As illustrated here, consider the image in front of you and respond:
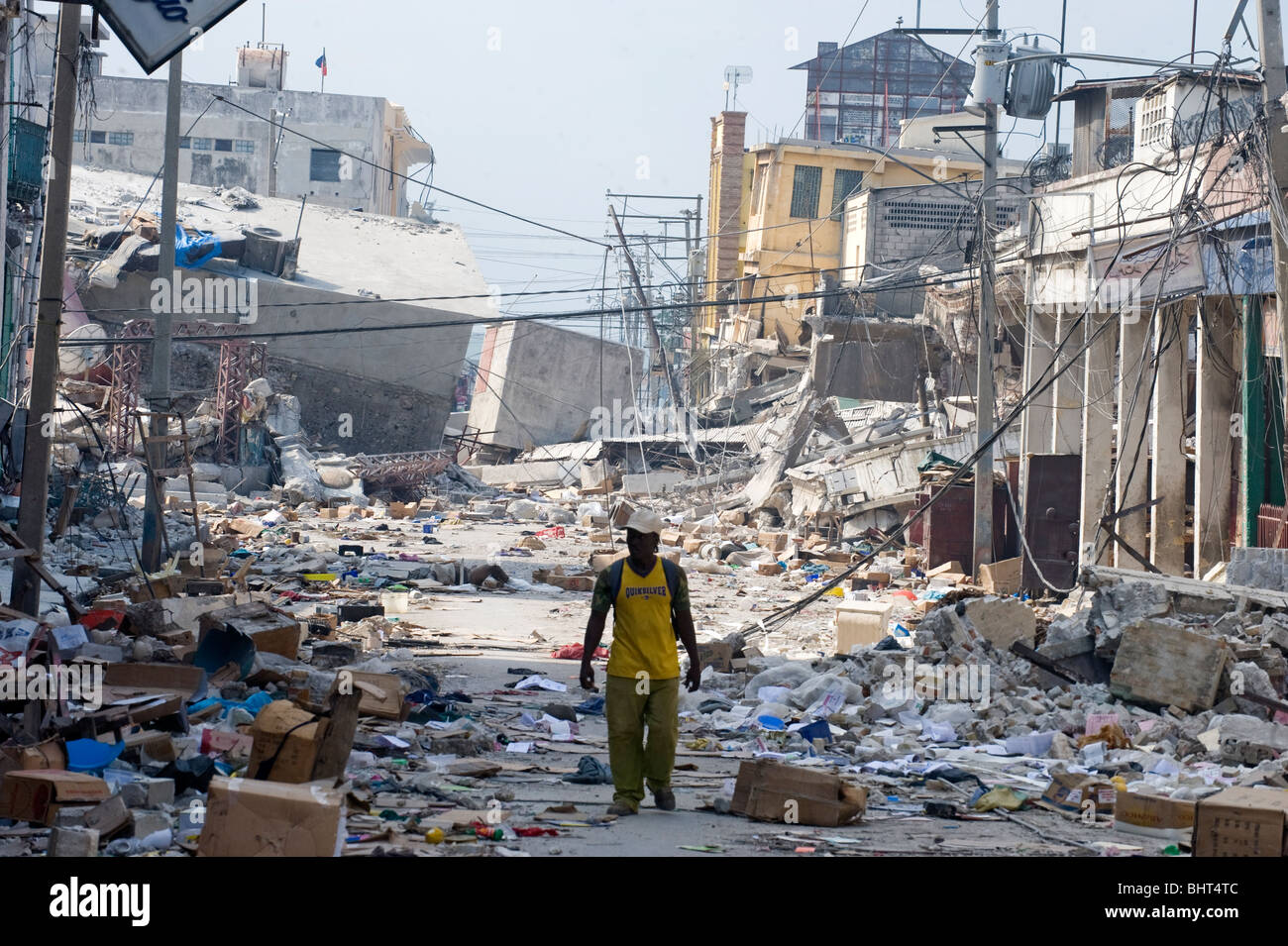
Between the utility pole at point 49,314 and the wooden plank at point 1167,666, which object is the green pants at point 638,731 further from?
the utility pole at point 49,314

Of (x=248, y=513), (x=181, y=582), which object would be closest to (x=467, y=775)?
(x=181, y=582)

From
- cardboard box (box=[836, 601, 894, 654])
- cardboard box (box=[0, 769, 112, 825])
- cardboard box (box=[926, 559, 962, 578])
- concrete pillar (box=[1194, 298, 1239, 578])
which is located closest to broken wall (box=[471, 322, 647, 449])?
cardboard box (box=[926, 559, 962, 578])

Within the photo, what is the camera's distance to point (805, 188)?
51.0 m

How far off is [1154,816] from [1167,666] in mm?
3737

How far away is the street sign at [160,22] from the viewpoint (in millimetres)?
6277

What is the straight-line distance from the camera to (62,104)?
11.2 metres

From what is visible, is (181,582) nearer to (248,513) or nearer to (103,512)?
(103,512)

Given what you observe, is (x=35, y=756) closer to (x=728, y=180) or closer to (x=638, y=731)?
(x=638, y=731)

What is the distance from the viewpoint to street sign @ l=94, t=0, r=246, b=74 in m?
6.28

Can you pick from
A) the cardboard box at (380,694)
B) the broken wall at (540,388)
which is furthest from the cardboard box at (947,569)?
the broken wall at (540,388)

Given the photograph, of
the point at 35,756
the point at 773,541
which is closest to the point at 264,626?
the point at 35,756

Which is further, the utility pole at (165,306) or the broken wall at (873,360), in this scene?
the broken wall at (873,360)

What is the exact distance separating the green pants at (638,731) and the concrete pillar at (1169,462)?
1205 centimetres

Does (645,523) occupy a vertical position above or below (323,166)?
below
